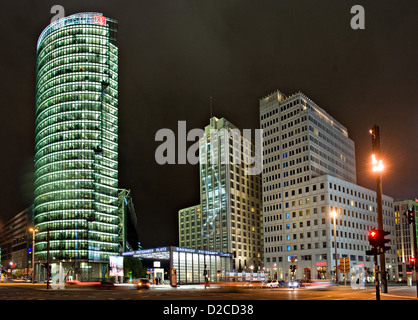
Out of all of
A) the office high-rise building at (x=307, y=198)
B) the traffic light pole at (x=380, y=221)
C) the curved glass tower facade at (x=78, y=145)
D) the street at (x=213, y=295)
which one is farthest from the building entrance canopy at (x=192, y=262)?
the traffic light pole at (x=380, y=221)

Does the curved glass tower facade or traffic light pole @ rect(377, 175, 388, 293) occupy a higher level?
the curved glass tower facade

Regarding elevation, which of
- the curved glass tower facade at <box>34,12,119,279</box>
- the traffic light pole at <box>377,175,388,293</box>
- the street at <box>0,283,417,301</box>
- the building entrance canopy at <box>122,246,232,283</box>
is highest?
the curved glass tower facade at <box>34,12,119,279</box>

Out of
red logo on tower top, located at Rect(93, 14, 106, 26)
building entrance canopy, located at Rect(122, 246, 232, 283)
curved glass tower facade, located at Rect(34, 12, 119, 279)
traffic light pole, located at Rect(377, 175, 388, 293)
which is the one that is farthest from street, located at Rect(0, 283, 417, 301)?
red logo on tower top, located at Rect(93, 14, 106, 26)

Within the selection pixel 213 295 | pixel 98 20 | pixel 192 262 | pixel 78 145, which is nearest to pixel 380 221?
pixel 213 295

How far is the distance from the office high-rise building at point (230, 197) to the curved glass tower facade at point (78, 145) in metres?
40.5

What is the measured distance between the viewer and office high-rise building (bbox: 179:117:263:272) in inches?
6850

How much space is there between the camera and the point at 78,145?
5950 inches

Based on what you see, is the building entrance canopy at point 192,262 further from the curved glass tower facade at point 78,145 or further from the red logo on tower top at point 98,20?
the red logo on tower top at point 98,20

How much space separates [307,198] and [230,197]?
44.2 metres

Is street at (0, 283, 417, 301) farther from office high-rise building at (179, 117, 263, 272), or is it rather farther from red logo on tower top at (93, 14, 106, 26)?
red logo on tower top at (93, 14, 106, 26)

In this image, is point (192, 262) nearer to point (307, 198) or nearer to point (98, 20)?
point (307, 198)

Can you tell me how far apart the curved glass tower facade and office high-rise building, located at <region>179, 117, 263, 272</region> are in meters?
40.5
